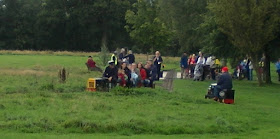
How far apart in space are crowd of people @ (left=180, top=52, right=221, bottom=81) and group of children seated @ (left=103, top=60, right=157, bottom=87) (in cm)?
828

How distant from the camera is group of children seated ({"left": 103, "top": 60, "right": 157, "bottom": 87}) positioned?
21066 mm

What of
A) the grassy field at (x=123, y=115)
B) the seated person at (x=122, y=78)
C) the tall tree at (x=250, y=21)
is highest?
the tall tree at (x=250, y=21)

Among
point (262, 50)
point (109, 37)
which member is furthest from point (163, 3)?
point (262, 50)

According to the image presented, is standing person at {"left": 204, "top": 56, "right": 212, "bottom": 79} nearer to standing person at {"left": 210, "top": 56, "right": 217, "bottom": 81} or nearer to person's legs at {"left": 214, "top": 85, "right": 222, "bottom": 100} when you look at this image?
standing person at {"left": 210, "top": 56, "right": 217, "bottom": 81}

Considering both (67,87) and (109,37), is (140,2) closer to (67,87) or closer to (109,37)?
(67,87)

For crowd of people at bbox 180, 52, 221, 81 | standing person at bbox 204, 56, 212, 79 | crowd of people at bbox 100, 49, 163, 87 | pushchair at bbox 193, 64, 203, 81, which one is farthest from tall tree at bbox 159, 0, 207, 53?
crowd of people at bbox 100, 49, 163, 87

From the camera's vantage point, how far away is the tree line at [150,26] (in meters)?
28.6

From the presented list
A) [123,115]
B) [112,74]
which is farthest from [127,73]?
[123,115]

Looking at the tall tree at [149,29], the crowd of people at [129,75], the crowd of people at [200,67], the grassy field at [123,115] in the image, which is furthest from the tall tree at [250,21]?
the tall tree at [149,29]

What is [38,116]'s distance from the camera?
13109 mm

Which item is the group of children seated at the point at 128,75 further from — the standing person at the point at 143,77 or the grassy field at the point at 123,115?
the grassy field at the point at 123,115

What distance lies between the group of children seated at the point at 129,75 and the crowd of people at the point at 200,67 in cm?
828

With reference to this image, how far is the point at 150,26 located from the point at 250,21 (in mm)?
15961

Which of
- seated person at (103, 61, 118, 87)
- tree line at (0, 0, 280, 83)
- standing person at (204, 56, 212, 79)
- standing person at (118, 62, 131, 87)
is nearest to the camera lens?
seated person at (103, 61, 118, 87)
